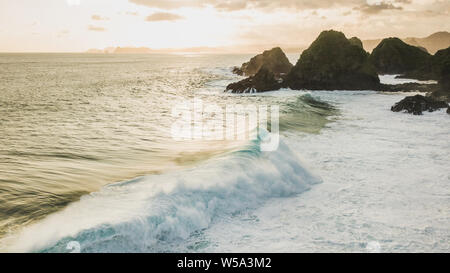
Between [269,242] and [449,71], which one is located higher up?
[449,71]

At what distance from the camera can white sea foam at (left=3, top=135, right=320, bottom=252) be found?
6.61m

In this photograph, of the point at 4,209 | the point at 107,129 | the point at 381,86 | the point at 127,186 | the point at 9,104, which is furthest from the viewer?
the point at 381,86

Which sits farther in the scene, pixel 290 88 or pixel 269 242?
pixel 290 88

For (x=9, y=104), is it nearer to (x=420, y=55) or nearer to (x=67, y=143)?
(x=67, y=143)

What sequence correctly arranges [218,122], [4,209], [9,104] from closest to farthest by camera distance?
1. [4,209]
2. [218,122]
3. [9,104]

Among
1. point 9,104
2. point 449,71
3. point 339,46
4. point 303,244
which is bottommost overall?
point 303,244

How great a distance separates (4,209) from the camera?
8602 mm

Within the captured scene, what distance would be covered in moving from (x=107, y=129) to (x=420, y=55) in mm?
57073

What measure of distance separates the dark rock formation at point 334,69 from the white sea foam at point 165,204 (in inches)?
1255

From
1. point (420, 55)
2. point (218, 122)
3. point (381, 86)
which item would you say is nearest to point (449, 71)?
point (381, 86)

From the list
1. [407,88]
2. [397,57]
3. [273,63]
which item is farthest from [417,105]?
[273,63]

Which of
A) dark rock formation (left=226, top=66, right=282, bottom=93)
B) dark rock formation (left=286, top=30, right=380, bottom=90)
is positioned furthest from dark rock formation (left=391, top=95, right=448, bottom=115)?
dark rock formation (left=226, top=66, right=282, bottom=93)

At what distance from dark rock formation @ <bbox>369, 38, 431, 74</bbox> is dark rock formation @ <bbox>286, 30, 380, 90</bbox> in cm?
2059

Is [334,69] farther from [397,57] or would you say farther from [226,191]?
[226,191]
